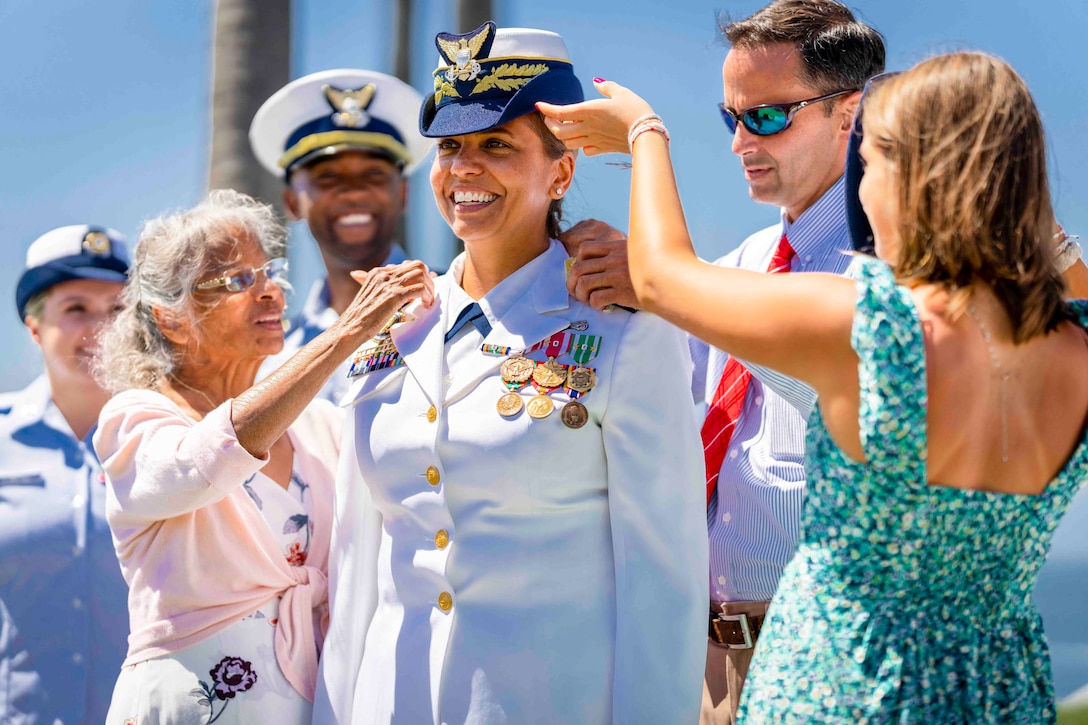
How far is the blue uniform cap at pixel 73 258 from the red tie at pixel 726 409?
230cm

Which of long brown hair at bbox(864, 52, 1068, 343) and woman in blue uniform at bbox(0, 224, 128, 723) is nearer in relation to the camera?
long brown hair at bbox(864, 52, 1068, 343)

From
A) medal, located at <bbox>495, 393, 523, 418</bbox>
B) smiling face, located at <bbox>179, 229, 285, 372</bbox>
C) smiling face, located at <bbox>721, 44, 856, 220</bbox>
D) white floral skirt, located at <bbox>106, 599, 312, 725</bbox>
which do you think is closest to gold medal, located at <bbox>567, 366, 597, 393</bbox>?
medal, located at <bbox>495, 393, 523, 418</bbox>

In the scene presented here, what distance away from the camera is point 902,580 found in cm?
179

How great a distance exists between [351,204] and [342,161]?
206 millimetres

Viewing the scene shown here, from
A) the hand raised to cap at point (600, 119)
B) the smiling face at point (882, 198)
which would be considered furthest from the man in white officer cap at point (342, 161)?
the smiling face at point (882, 198)

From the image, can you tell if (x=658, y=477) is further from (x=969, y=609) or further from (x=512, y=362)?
(x=969, y=609)

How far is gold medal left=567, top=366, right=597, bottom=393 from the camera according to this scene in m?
2.44

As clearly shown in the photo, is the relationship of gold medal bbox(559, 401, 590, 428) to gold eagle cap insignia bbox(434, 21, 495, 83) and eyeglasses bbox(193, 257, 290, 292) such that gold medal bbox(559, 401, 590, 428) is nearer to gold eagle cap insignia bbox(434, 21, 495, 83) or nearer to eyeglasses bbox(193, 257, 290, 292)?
gold eagle cap insignia bbox(434, 21, 495, 83)

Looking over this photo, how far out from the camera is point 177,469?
2693mm

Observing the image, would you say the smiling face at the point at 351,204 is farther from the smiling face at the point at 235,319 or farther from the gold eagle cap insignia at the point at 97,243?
the smiling face at the point at 235,319

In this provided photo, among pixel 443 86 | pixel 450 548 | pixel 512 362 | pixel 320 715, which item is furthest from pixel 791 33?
pixel 320 715

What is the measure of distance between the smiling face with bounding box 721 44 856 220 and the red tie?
0.12 metres

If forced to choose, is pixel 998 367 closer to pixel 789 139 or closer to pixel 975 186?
pixel 975 186

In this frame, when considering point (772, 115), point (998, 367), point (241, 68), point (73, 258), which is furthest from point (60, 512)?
point (241, 68)
